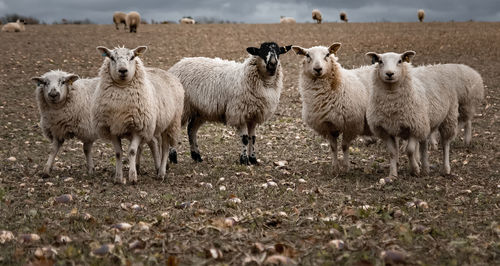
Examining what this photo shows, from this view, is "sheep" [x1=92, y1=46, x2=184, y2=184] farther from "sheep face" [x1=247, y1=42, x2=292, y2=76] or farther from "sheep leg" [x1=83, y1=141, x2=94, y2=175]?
"sheep face" [x1=247, y1=42, x2=292, y2=76]

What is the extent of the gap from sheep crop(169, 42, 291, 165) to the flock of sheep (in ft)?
0.07

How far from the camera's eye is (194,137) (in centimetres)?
1160

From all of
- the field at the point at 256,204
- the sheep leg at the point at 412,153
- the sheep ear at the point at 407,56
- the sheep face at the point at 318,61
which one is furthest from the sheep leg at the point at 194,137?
the sheep ear at the point at 407,56

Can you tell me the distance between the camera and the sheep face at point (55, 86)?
31.9 ft

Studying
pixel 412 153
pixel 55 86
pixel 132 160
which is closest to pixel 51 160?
pixel 55 86

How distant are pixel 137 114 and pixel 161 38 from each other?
24525 mm

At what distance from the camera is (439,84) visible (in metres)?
9.65

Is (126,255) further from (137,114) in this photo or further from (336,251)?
(137,114)

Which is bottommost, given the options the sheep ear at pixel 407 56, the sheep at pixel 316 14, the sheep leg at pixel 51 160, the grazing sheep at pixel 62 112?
the sheep leg at pixel 51 160

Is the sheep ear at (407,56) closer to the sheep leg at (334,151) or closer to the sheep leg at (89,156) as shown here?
the sheep leg at (334,151)

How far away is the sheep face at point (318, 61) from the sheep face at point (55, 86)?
179 inches

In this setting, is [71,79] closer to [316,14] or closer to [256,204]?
[256,204]

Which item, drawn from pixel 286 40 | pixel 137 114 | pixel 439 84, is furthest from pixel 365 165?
pixel 286 40

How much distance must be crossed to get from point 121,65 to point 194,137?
3342 millimetres
